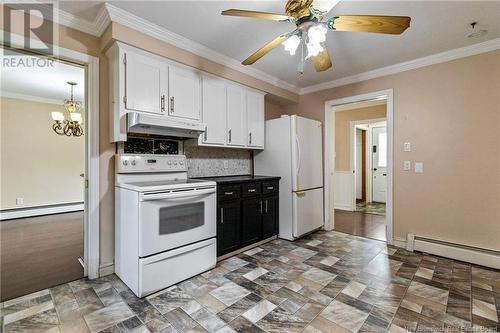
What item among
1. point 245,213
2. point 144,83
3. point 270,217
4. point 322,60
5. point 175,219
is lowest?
point 270,217

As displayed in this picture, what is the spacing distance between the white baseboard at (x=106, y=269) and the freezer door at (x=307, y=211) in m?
2.35

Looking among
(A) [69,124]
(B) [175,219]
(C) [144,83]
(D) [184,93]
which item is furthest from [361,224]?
(A) [69,124]

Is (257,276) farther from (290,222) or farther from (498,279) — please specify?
(498,279)

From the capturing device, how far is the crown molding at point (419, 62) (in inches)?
104

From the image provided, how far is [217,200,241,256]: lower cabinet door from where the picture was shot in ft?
8.88

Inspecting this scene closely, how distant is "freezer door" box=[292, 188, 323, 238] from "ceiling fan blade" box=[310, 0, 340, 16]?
236 cm

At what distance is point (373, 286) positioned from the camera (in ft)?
7.11

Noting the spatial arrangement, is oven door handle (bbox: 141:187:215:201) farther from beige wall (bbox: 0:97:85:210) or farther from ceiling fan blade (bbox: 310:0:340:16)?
beige wall (bbox: 0:97:85:210)

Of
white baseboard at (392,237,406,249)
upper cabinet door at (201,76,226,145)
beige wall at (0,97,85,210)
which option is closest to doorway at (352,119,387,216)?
white baseboard at (392,237,406,249)

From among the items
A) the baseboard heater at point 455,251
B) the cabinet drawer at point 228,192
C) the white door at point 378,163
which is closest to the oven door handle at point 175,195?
the cabinet drawer at point 228,192

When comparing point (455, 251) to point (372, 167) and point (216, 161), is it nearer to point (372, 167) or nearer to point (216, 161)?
point (216, 161)

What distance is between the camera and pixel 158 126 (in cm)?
227

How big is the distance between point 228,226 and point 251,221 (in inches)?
15.3

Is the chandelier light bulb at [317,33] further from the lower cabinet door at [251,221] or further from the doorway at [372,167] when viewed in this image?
the doorway at [372,167]
